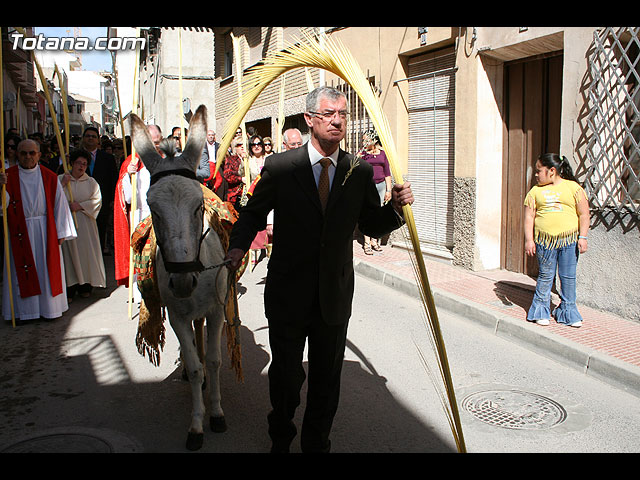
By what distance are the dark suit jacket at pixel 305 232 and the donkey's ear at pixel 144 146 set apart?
684mm

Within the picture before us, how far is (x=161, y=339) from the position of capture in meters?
4.66

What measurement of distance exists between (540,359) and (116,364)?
3926 millimetres

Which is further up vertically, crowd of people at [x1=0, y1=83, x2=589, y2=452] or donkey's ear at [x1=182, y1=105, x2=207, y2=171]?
donkey's ear at [x1=182, y1=105, x2=207, y2=171]

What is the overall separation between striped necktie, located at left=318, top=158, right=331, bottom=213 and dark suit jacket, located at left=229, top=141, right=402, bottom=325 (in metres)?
0.04

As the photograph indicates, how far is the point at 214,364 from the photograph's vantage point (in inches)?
165

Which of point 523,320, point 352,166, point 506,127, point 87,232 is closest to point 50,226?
point 87,232

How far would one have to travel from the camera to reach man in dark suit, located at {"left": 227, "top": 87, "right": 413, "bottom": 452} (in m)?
3.30

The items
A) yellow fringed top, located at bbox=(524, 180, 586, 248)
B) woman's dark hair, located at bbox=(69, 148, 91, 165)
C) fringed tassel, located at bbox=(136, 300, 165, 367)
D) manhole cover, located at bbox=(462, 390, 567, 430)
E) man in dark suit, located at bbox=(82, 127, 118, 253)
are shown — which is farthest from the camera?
man in dark suit, located at bbox=(82, 127, 118, 253)

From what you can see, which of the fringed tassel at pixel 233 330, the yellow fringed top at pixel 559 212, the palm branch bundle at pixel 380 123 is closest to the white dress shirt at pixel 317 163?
the palm branch bundle at pixel 380 123

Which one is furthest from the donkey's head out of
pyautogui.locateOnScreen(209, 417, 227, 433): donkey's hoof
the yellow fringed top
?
the yellow fringed top

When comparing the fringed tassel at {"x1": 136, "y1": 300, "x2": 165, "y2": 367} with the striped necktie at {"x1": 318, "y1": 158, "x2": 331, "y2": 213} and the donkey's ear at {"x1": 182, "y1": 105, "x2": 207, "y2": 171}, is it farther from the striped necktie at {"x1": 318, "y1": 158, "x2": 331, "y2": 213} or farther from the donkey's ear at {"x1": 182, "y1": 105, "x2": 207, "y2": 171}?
the striped necktie at {"x1": 318, "y1": 158, "x2": 331, "y2": 213}

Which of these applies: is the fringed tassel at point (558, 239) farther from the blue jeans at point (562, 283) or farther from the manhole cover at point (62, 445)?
the manhole cover at point (62, 445)

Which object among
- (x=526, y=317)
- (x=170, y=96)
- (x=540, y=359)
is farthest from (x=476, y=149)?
(x=170, y=96)
